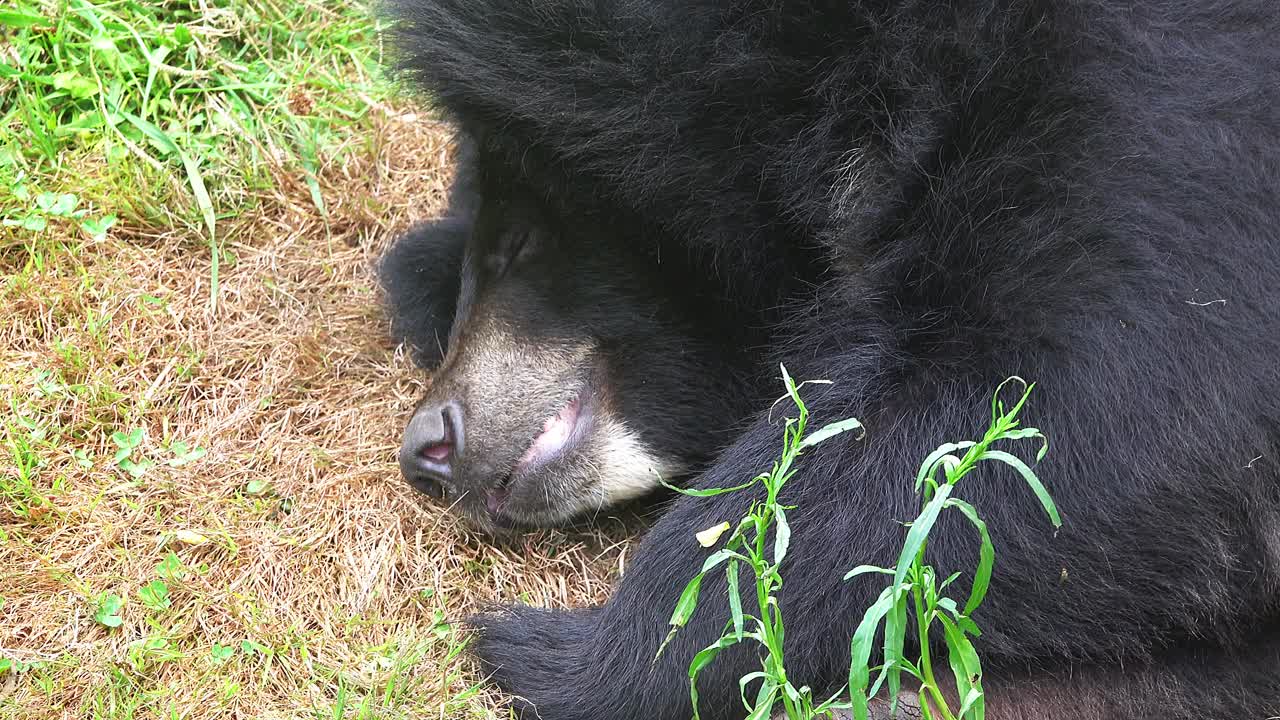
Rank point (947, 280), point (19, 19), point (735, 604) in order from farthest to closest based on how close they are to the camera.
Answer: point (19, 19) → point (947, 280) → point (735, 604)

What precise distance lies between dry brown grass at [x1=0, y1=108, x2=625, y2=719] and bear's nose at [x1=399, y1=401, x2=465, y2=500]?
154mm

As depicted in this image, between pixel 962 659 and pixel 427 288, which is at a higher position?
pixel 962 659

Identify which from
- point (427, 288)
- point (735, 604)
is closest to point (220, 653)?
point (427, 288)

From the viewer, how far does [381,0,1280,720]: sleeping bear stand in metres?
2.74

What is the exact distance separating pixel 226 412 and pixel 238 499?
1.21 ft

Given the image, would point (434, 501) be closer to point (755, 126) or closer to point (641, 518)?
point (641, 518)

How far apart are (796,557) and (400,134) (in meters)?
2.70

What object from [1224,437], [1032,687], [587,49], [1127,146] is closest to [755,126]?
[587,49]

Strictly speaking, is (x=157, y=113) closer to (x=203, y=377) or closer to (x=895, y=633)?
(x=203, y=377)

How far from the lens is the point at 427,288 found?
166 inches

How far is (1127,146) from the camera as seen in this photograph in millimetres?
2838

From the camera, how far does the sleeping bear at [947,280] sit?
108 inches

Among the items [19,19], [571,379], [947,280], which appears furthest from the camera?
[19,19]

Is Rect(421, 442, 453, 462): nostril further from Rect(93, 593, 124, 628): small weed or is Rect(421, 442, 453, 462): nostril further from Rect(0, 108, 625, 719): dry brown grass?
Rect(93, 593, 124, 628): small weed
